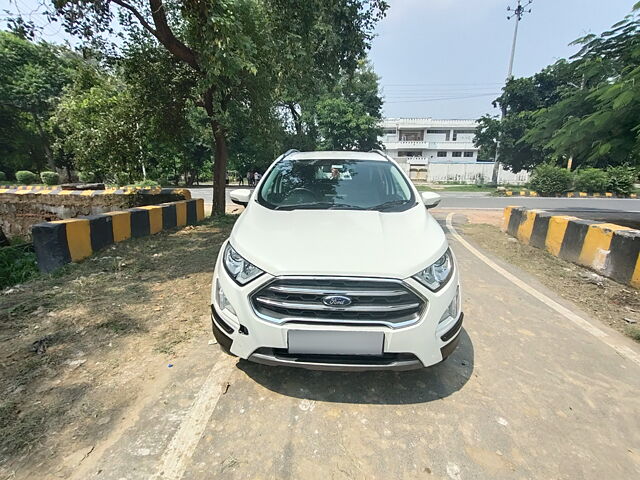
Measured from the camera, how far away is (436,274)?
220 centimetres

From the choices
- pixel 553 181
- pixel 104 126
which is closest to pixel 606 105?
pixel 104 126

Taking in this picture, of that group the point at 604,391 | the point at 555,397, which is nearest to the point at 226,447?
the point at 555,397

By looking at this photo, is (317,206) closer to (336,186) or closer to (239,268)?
(336,186)

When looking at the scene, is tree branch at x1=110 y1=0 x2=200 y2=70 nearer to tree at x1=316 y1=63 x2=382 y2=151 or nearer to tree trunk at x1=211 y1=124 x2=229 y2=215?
tree trunk at x1=211 y1=124 x2=229 y2=215

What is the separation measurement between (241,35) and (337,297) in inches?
194

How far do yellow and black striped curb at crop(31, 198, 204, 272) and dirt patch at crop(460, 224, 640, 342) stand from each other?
6.57 meters

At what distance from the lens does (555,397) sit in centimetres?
234

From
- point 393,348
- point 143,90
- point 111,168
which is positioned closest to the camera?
point 393,348

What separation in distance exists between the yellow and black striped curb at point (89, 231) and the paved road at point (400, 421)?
307 centimetres

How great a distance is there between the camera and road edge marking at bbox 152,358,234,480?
175 cm

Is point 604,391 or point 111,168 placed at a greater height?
point 111,168

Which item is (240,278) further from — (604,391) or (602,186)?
(602,186)

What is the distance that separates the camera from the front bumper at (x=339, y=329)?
2006 mm

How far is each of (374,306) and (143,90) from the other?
8.94 m
